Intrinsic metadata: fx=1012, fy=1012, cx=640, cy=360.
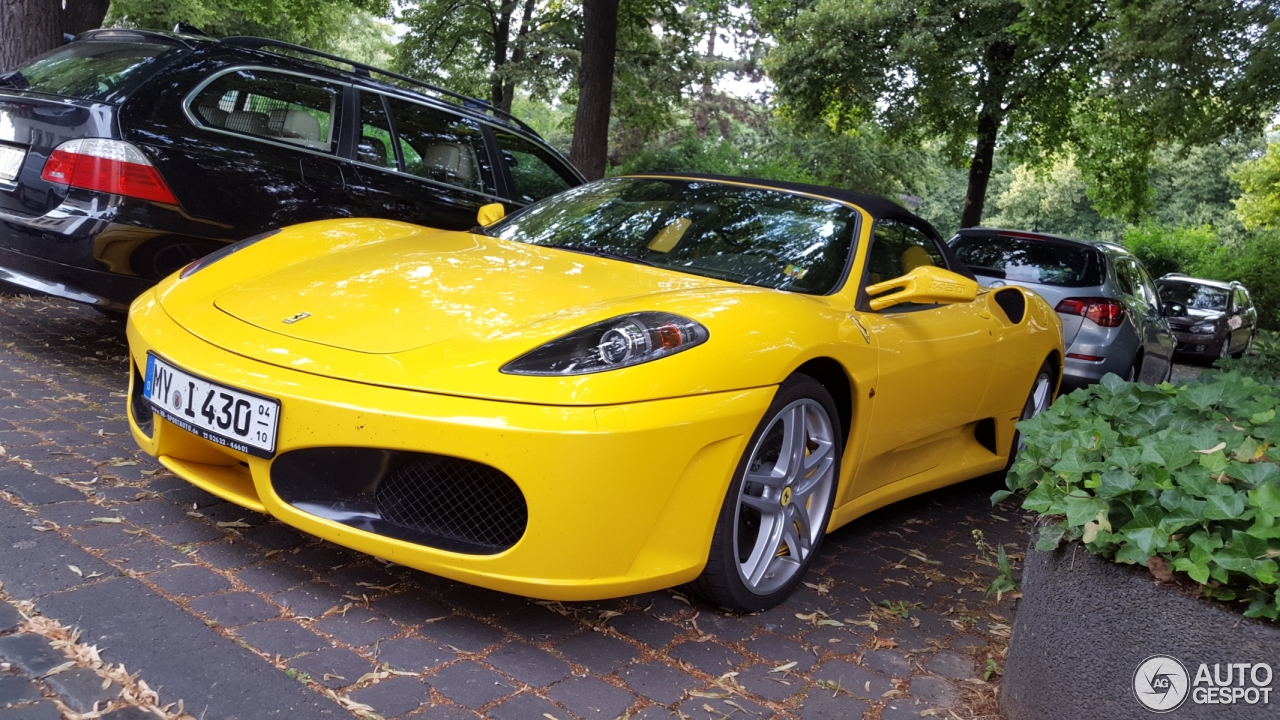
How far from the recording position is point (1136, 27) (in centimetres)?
1240

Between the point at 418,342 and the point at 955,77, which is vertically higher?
the point at 955,77

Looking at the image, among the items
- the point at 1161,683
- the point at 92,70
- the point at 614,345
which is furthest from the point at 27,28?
the point at 1161,683

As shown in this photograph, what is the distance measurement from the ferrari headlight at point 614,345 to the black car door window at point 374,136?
10.8ft

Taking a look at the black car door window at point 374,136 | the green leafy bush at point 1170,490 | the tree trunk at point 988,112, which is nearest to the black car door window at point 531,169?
the black car door window at point 374,136

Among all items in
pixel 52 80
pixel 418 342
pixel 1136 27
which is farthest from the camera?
pixel 1136 27

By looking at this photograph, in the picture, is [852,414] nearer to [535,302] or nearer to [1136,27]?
[535,302]

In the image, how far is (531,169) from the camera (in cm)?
670

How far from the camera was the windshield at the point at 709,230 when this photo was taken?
11.5 feet

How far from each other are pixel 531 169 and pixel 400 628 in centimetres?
454

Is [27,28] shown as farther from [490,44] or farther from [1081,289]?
[490,44]

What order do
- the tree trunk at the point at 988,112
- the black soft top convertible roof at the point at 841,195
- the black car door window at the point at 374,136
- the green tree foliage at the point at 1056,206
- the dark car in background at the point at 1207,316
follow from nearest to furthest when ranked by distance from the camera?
1. the black soft top convertible roof at the point at 841,195
2. the black car door window at the point at 374,136
3. the tree trunk at the point at 988,112
4. the dark car in background at the point at 1207,316
5. the green tree foliage at the point at 1056,206

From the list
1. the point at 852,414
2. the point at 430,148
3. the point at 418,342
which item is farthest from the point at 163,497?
the point at 430,148

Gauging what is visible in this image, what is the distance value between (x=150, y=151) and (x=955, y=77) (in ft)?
48.1

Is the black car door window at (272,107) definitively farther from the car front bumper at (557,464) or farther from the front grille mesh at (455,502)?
the front grille mesh at (455,502)
